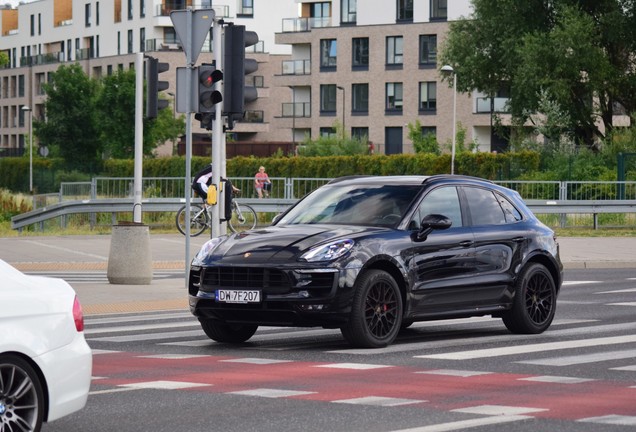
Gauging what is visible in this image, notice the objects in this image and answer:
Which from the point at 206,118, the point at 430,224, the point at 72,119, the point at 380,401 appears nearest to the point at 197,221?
the point at 206,118

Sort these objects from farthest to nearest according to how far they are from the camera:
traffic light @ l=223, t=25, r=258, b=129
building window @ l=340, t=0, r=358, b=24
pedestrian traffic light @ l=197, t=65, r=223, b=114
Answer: building window @ l=340, t=0, r=358, b=24 → traffic light @ l=223, t=25, r=258, b=129 → pedestrian traffic light @ l=197, t=65, r=223, b=114

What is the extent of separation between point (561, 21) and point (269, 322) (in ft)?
165

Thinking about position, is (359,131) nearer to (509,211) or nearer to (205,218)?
(205,218)

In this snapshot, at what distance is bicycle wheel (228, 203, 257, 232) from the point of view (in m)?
37.7

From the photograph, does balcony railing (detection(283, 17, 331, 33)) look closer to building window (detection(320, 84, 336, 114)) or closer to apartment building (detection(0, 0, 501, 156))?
apartment building (detection(0, 0, 501, 156))

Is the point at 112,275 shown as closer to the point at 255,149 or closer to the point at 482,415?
the point at 482,415

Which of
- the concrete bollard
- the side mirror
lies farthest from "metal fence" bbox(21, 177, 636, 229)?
the side mirror

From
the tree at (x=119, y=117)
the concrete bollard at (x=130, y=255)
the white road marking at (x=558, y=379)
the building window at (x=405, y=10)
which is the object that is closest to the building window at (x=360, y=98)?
the building window at (x=405, y=10)

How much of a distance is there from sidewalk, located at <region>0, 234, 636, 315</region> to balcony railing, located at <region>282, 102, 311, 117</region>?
6785 cm

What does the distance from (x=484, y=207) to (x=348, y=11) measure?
3437 inches

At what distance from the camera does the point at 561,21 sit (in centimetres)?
6166

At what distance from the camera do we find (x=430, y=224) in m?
14.1

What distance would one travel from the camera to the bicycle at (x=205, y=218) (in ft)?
118

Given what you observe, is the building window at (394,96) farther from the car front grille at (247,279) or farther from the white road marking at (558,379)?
the white road marking at (558,379)
